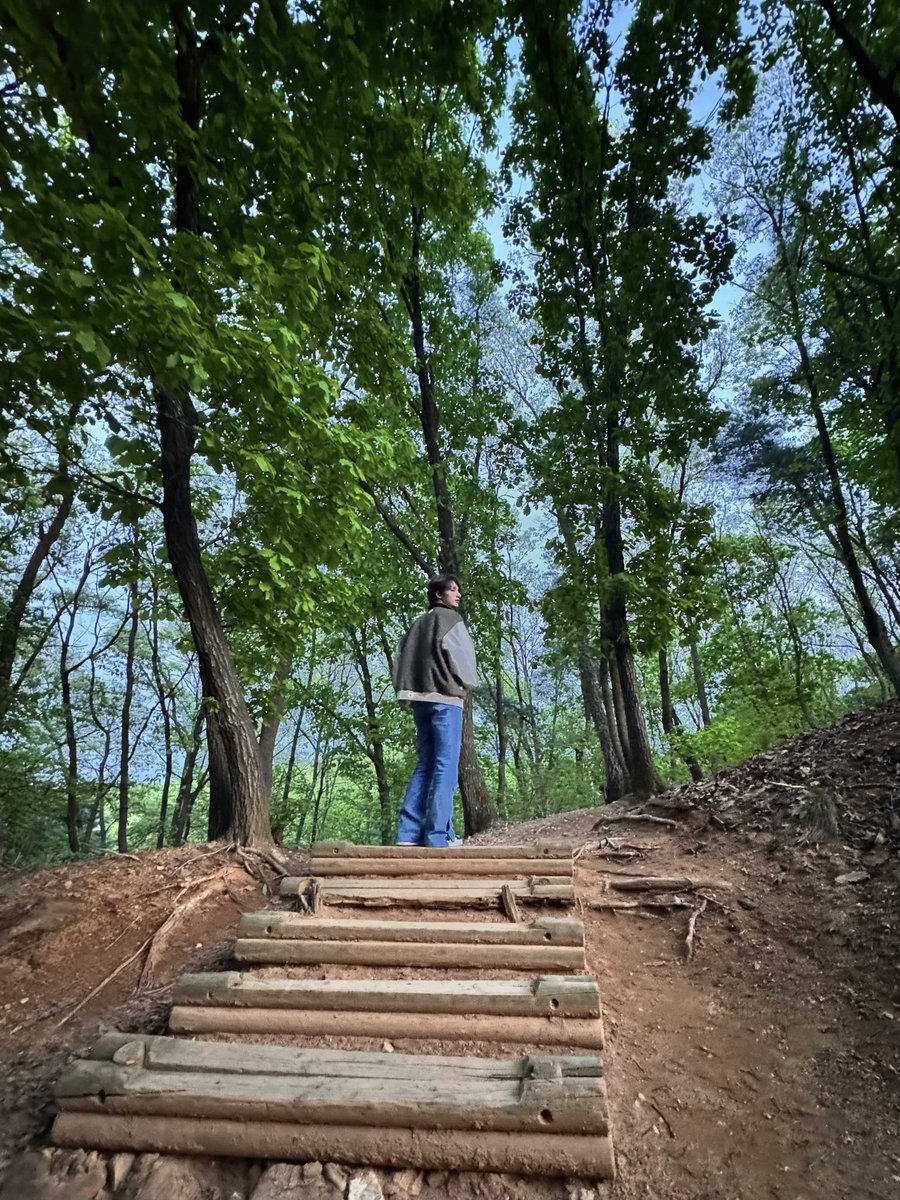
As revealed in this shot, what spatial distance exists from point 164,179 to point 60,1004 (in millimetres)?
7258

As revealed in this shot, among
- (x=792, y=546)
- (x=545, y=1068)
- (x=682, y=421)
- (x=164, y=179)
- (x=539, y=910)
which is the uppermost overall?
(x=792, y=546)

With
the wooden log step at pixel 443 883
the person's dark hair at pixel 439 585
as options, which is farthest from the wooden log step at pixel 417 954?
the person's dark hair at pixel 439 585

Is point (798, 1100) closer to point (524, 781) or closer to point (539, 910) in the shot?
point (539, 910)

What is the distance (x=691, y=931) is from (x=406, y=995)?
1.95m

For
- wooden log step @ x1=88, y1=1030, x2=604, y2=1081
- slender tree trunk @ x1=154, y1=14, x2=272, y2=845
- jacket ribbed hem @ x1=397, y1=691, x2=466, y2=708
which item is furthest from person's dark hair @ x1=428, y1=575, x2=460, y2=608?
wooden log step @ x1=88, y1=1030, x2=604, y2=1081

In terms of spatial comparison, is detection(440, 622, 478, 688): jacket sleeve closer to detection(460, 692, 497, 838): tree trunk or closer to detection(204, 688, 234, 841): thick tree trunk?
detection(204, 688, 234, 841): thick tree trunk

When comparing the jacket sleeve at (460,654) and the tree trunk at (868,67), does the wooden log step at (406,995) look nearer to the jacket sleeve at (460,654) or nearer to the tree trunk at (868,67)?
the jacket sleeve at (460,654)

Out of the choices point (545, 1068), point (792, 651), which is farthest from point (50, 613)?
point (792, 651)

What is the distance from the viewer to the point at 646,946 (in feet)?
11.9

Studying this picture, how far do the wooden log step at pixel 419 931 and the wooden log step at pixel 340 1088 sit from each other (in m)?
0.87

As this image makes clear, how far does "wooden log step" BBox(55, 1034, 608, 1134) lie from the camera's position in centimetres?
212

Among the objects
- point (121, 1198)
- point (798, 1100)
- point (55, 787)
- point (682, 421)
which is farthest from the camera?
point (55, 787)

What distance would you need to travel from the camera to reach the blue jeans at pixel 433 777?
17.8ft

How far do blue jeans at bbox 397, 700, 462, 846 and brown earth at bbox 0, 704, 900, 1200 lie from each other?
1.14m
